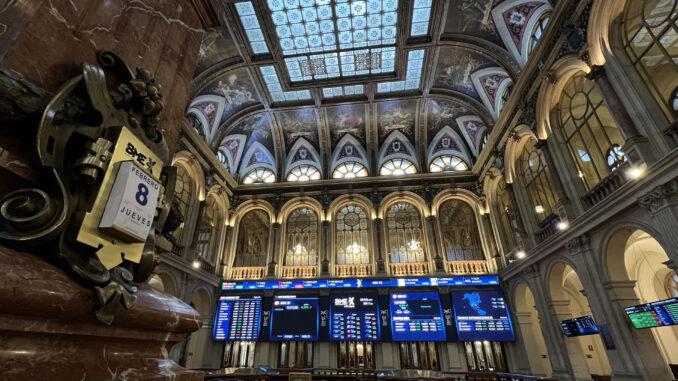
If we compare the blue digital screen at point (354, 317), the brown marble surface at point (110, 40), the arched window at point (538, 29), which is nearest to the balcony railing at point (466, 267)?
the blue digital screen at point (354, 317)

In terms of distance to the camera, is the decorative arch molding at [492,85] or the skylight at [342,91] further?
the skylight at [342,91]

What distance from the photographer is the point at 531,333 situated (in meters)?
11.8

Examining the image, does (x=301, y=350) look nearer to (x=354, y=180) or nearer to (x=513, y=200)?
(x=354, y=180)

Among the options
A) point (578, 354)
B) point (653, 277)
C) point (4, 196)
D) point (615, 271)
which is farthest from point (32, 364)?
point (653, 277)

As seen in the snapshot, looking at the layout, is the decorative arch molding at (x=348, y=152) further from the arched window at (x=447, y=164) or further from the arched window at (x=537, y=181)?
the arched window at (x=537, y=181)

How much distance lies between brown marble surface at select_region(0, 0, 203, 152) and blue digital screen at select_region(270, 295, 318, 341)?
1230 cm

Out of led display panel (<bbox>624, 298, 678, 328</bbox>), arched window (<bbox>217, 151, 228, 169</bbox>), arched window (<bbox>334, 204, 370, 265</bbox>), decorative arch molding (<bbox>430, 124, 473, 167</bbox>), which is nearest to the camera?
led display panel (<bbox>624, 298, 678, 328</bbox>)

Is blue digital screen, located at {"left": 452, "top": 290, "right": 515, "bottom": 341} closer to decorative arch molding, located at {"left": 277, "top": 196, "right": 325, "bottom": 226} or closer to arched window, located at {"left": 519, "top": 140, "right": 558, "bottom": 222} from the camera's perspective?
arched window, located at {"left": 519, "top": 140, "right": 558, "bottom": 222}

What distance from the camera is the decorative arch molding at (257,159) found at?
56.3 ft

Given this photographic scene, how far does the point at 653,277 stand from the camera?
12430 mm

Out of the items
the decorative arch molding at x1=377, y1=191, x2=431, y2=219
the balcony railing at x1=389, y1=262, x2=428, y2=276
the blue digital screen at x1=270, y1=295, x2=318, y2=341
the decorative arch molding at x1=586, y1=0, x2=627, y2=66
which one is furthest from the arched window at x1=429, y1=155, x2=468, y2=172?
the blue digital screen at x1=270, y1=295, x2=318, y2=341

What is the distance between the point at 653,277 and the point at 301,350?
15.1m

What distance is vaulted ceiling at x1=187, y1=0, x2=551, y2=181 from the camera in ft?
36.6

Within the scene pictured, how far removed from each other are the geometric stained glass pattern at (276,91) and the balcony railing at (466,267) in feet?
35.6
